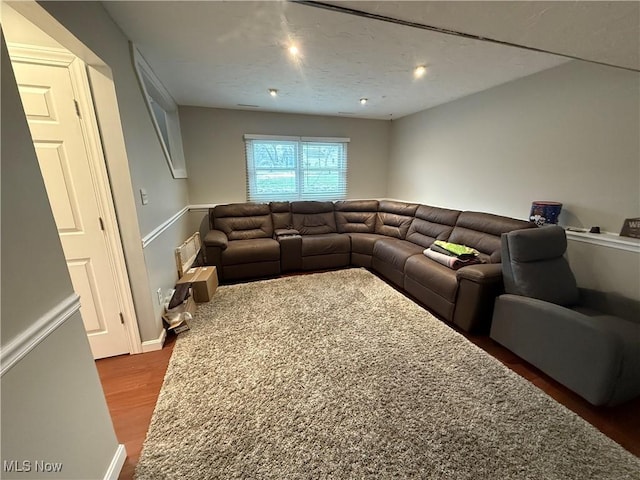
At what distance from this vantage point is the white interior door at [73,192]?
4.91 feet

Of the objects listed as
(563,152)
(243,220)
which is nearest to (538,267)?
(563,152)

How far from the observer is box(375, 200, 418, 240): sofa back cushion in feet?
13.3

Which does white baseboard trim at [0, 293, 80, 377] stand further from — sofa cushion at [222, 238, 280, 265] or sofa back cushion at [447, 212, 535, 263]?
sofa back cushion at [447, 212, 535, 263]

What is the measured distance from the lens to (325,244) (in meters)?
3.79

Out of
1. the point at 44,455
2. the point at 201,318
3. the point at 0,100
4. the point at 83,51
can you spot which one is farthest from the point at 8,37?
the point at 201,318

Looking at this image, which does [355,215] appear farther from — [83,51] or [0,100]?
[0,100]

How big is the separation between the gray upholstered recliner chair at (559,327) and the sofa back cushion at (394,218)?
2014 millimetres

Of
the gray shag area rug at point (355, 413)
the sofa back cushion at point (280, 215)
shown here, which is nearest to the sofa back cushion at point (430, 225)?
the gray shag area rug at point (355, 413)

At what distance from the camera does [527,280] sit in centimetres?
194

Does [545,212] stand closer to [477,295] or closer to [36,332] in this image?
[477,295]

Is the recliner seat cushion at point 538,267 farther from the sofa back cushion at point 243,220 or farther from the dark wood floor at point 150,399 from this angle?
the sofa back cushion at point 243,220

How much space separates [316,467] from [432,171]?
13.0 ft

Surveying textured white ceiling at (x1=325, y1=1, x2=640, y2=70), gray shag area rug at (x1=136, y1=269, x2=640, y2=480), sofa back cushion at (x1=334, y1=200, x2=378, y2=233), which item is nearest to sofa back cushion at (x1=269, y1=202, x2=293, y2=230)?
sofa back cushion at (x1=334, y1=200, x2=378, y2=233)

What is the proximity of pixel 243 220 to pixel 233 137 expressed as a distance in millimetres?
1360
